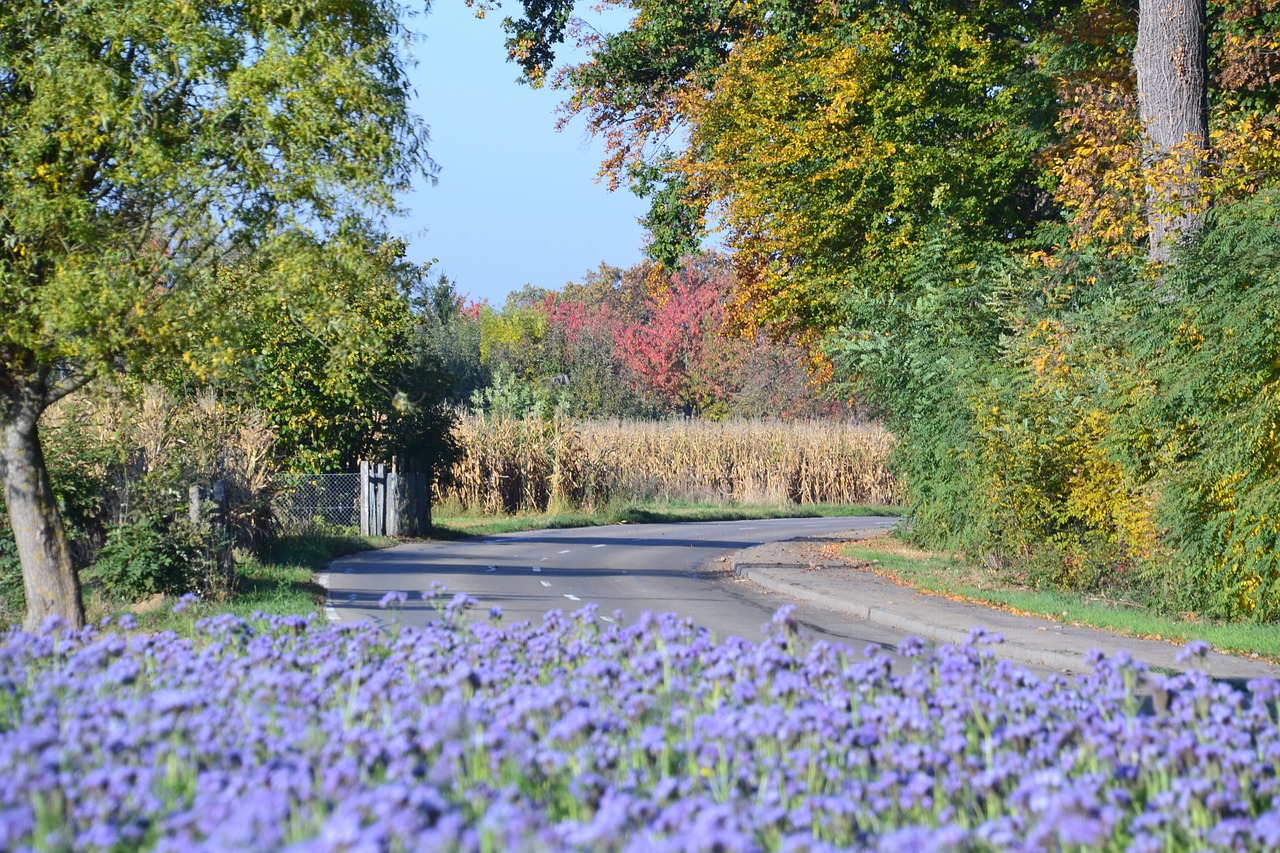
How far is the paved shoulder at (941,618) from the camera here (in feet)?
37.6

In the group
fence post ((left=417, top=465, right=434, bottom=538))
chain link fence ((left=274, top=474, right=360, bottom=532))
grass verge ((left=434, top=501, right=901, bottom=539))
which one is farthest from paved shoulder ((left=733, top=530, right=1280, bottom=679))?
grass verge ((left=434, top=501, right=901, bottom=539))

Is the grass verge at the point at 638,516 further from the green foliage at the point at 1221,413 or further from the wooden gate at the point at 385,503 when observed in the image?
the green foliage at the point at 1221,413

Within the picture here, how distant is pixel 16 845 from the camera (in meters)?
3.40

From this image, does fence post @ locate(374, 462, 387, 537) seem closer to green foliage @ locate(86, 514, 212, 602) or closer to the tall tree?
green foliage @ locate(86, 514, 212, 602)

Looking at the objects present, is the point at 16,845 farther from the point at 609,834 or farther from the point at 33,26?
the point at 33,26

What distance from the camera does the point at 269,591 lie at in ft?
50.1

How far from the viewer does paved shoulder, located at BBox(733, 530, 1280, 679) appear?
451 inches

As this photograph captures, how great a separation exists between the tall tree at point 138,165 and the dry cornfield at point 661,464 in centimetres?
2429

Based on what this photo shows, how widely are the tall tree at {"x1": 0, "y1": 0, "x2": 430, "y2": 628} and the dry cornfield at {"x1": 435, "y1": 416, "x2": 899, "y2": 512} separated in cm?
2429

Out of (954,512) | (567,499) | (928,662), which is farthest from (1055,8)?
(928,662)

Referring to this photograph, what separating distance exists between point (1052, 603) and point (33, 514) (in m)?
10.9

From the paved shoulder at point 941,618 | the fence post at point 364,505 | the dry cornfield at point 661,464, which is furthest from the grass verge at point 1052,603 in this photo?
the dry cornfield at point 661,464

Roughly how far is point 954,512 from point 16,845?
17602mm

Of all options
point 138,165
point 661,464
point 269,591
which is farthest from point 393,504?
point 138,165
